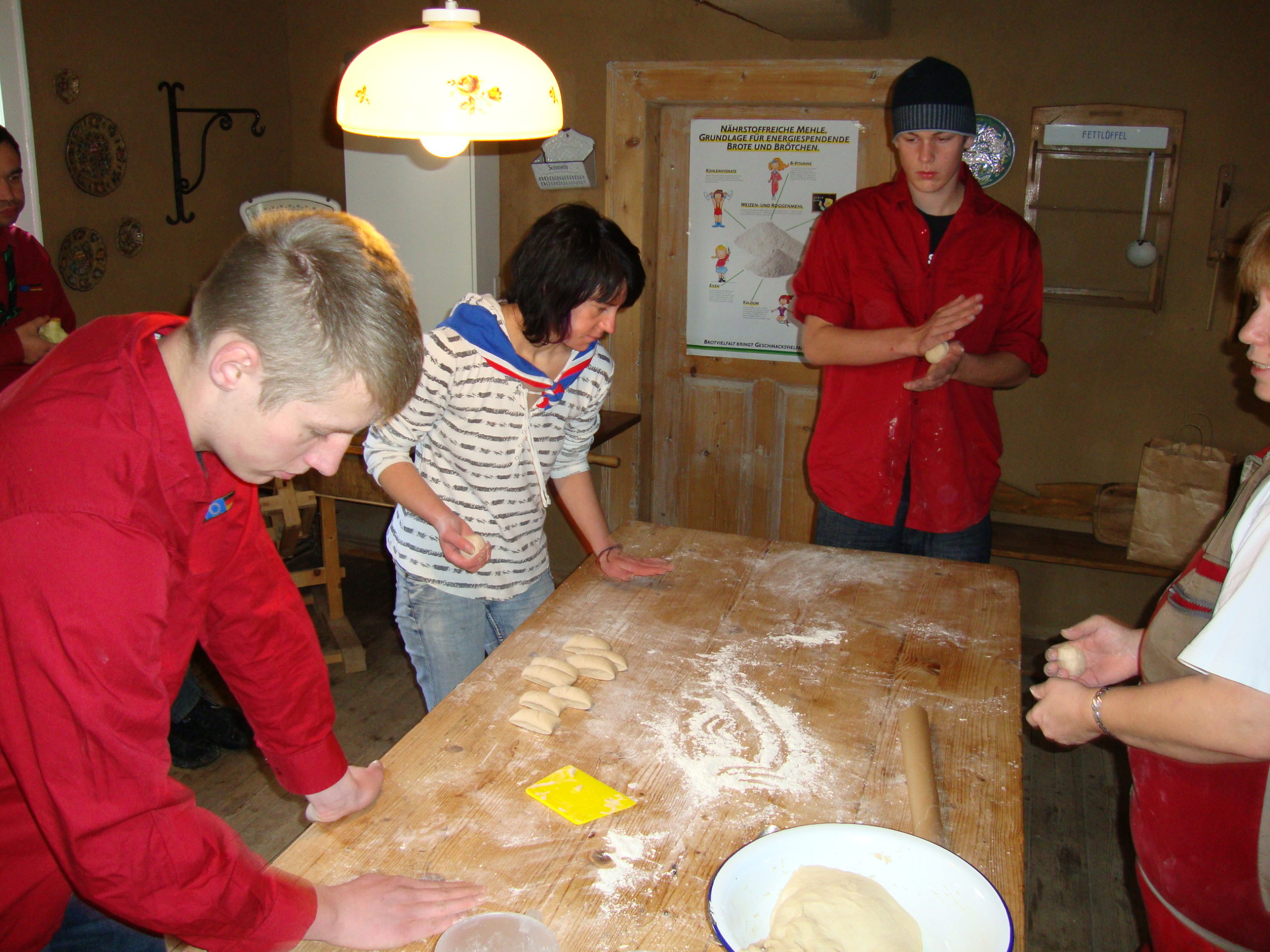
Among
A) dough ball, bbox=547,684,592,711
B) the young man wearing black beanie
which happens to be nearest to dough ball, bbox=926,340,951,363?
the young man wearing black beanie

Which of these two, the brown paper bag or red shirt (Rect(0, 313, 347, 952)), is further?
the brown paper bag

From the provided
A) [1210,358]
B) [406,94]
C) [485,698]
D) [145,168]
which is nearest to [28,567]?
[485,698]

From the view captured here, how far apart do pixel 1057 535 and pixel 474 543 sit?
274cm

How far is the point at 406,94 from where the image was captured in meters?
1.76

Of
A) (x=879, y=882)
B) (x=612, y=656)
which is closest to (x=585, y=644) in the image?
(x=612, y=656)

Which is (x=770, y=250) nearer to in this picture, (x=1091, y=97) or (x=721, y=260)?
(x=721, y=260)

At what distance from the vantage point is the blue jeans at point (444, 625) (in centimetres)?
195

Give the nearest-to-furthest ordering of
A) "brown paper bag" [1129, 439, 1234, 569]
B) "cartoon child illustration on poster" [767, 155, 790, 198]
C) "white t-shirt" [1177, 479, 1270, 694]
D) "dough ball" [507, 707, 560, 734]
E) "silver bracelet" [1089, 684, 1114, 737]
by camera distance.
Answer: "white t-shirt" [1177, 479, 1270, 694]
"silver bracelet" [1089, 684, 1114, 737]
"dough ball" [507, 707, 560, 734]
"brown paper bag" [1129, 439, 1234, 569]
"cartoon child illustration on poster" [767, 155, 790, 198]

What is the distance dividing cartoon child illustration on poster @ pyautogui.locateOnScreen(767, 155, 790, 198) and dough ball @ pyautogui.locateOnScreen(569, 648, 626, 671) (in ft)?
9.05

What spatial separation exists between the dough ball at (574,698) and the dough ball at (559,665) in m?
0.05

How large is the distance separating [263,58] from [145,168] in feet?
2.83

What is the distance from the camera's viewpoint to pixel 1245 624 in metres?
1.04

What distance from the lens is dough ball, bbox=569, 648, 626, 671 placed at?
157cm

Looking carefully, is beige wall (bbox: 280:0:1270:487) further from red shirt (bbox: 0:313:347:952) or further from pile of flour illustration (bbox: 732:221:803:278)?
red shirt (bbox: 0:313:347:952)
